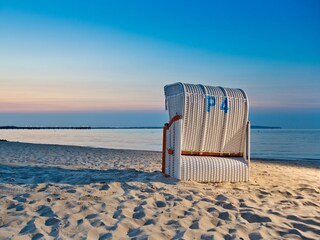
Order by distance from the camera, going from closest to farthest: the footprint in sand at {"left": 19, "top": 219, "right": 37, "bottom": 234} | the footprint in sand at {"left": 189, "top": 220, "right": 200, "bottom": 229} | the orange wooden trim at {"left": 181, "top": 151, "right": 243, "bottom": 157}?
the footprint in sand at {"left": 19, "top": 219, "right": 37, "bottom": 234}
the footprint in sand at {"left": 189, "top": 220, "right": 200, "bottom": 229}
the orange wooden trim at {"left": 181, "top": 151, "right": 243, "bottom": 157}

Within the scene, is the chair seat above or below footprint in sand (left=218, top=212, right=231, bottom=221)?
above

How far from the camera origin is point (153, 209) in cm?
508

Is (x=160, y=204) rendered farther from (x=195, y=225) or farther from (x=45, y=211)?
(x=45, y=211)

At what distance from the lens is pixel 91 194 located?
5.88 meters

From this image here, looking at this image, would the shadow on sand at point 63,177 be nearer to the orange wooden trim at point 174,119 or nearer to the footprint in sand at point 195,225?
the orange wooden trim at point 174,119

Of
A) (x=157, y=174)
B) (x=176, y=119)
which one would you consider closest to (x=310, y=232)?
(x=176, y=119)

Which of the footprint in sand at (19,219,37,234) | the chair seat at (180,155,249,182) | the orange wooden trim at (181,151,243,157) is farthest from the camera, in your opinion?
the orange wooden trim at (181,151,243,157)

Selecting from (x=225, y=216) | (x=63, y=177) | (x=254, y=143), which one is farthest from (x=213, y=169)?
(x=254, y=143)

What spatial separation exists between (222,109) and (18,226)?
16.5ft

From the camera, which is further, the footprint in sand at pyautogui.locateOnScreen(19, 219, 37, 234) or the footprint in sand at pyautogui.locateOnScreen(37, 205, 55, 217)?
the footprint in sand at pyautogui.locateOnScreen(37, 205, 55, 217)

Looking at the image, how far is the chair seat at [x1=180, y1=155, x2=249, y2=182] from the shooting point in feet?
24.6

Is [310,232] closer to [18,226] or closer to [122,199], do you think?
[122,199]

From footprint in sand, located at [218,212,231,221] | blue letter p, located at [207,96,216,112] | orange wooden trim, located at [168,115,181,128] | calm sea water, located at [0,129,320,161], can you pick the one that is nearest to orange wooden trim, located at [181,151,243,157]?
orange wooden trim, located at [168,115,181,128]

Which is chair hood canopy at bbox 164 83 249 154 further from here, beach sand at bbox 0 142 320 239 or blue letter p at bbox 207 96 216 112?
beach sand at bbox 0 142 320 239
